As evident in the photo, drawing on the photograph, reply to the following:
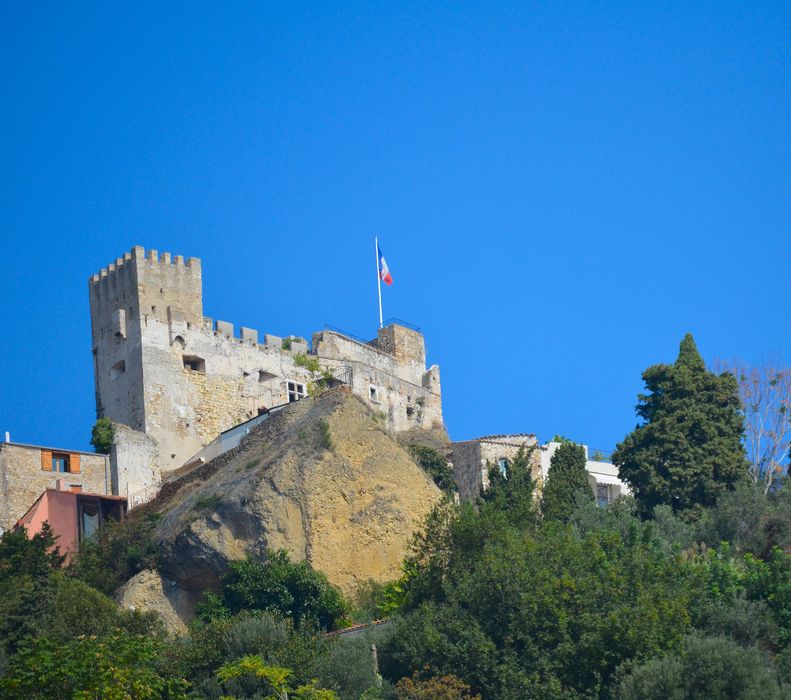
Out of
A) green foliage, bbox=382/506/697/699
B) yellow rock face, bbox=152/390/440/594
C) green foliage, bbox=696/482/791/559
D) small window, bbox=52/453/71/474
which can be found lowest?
green foliage, bbox=382/506/697/699

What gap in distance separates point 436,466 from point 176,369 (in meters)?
10.0

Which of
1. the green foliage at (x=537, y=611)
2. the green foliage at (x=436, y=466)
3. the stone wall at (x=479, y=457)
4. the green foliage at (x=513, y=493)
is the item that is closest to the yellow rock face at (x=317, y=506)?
the green foliage at (x=513, y=493)

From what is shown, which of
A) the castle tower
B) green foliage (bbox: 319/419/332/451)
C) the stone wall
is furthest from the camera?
the castle tower

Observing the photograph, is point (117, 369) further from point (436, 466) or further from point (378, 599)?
point (378, 599)

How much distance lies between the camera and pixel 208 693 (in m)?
37.5

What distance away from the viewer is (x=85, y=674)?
1364 inches

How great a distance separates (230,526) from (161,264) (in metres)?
17.2

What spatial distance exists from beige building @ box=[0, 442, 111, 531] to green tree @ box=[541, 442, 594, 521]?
14731 millimetres

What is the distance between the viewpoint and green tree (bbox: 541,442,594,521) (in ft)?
160

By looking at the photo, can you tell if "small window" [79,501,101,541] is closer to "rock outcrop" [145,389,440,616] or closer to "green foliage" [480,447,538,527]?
"rock outcrop" [145,389,440,616]

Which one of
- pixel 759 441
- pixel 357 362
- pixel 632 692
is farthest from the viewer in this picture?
pixel 357 362

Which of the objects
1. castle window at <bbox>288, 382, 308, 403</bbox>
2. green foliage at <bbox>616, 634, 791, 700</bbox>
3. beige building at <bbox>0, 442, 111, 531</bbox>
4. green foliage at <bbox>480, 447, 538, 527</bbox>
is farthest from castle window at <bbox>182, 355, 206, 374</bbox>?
green foliage at <bbox>616, 634, 791, 700</bbox>

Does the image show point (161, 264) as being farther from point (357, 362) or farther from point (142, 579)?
point (142, 579)

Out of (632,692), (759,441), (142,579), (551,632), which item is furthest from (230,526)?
(759,441)
